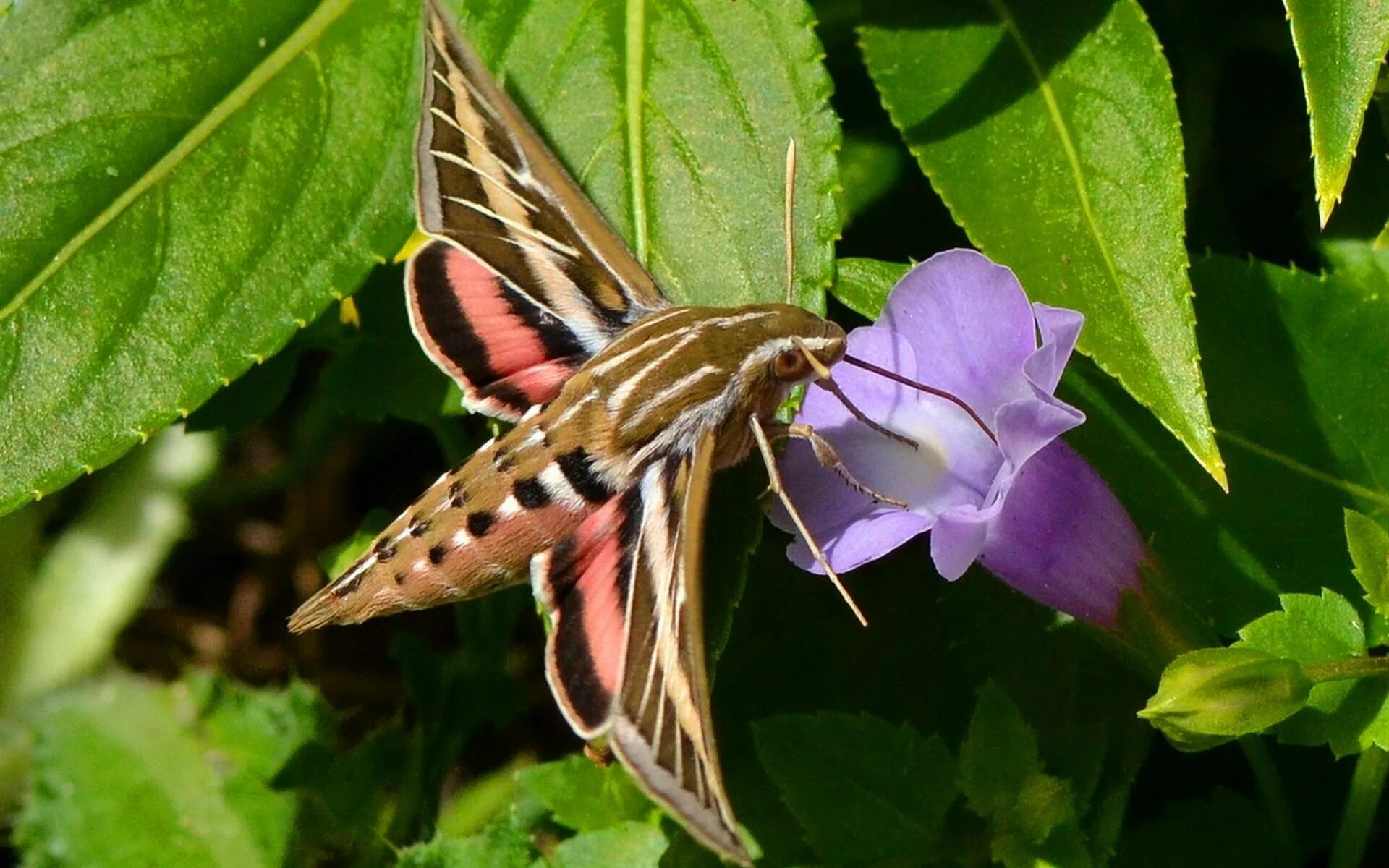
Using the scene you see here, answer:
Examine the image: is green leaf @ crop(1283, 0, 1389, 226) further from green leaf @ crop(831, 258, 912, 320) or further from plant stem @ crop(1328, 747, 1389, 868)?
plant stem @ crop(1328, 747, 1389, 868)

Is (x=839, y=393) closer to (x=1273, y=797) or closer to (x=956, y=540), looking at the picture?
(x=956, y=540)

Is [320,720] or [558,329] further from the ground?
[558,329]

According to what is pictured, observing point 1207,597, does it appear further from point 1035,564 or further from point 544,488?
point 544,488

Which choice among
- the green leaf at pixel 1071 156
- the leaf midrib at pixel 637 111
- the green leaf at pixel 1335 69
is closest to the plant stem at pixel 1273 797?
the green leaf at pixel 1071 156

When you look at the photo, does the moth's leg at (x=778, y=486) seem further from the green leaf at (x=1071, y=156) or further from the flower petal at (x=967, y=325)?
the green leaf at (x=1071, y=156)

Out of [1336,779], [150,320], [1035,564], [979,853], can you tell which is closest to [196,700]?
[150,320]

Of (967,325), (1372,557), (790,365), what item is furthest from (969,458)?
(1372,557)

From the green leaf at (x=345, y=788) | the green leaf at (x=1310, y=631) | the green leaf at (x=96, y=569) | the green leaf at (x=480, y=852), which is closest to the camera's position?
the green leaf at (x=1310, y=631)
